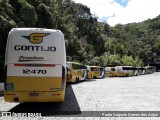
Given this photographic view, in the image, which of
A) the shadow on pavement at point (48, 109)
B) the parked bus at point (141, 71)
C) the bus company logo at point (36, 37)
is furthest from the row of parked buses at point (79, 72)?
the parked bus at point (141, 71)

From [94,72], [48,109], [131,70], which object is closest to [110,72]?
[131,70]

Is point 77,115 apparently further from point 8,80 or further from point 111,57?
point 111,57

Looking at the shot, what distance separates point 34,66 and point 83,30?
82552mm

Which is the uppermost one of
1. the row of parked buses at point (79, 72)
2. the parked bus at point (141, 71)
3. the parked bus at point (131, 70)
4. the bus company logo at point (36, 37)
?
the bus company logo at point (36, 37)

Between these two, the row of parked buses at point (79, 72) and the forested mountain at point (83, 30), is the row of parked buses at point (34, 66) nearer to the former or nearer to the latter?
the forested mountain at point (83, 30)

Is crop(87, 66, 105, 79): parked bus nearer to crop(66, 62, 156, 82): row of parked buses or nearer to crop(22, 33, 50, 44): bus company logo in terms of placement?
crop(66, 62, 156, 82): row of parked buses

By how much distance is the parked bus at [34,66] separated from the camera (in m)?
11.9

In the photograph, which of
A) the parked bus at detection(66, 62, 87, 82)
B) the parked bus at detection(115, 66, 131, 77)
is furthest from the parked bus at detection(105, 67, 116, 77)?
the parked bus at detection(66, 62, 87, 82)

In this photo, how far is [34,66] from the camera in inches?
476

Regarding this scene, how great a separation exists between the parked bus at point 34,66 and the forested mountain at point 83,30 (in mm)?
14983

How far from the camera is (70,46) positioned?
6500 centimetres

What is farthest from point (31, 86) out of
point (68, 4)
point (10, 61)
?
point (68, 4)

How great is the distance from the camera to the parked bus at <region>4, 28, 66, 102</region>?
39.0ft

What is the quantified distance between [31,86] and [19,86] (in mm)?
465
